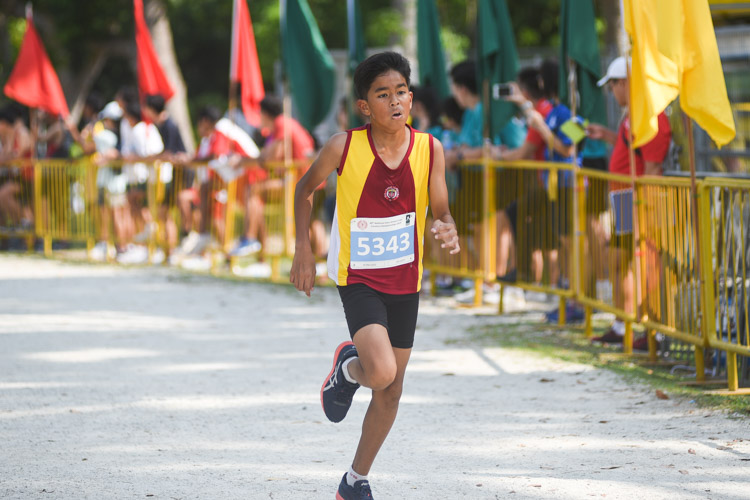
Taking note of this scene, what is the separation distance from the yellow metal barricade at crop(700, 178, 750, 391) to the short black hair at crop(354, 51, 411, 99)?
263 centimetres

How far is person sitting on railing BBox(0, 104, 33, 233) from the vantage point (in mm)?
16006

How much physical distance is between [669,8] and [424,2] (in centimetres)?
547

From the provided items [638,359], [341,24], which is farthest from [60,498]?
[341,24]

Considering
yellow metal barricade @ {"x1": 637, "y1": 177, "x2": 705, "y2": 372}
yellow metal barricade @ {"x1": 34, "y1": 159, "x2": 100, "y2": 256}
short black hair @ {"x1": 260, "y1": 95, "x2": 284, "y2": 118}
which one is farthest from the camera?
yellow metal barricade @ {"x1": 34, "y1": 159, "x2": 100, "y2": 256}

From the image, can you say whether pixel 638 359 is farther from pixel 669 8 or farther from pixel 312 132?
pixel 312 132

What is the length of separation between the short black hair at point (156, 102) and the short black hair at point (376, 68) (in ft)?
32.7

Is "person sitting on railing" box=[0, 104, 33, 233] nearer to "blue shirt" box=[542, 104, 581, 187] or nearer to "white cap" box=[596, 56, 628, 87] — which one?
"blue shirt" box=[542, 104, 581, 187]

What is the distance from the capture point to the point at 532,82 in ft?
32.5

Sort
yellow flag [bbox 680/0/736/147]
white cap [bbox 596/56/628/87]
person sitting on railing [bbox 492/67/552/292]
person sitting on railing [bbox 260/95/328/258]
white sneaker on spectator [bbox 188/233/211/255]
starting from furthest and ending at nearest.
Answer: white sneaker on spectator [bbox 188/233/211/255]
person sitting on railing [bbox 260/95/328/258]
person sitting on railing [bbox 492/67/552/292]
white cap [bbox 596/56/628/87]
yellow flag [bbox 680/0/736/147]

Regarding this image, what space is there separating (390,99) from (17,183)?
41.4ft

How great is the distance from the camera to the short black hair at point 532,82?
32.3 ft

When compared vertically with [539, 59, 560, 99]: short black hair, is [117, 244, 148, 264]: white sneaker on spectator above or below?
below

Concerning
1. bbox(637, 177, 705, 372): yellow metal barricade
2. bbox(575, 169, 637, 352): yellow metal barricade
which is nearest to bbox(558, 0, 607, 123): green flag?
bbox(575, 169, 637, 352): yellow metal barricade

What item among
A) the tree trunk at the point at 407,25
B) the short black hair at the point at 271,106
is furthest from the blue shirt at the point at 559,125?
the tree trunk at the point at 407,25
